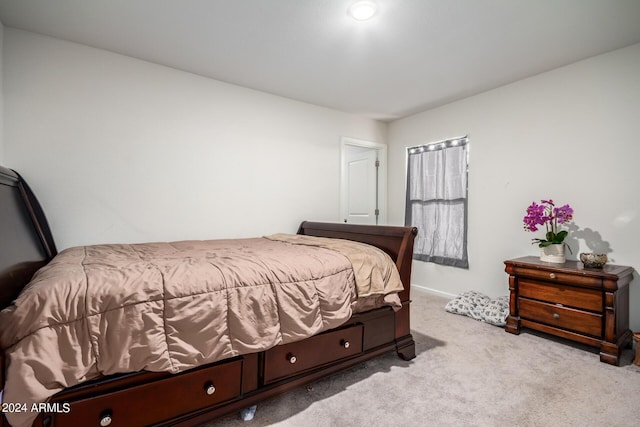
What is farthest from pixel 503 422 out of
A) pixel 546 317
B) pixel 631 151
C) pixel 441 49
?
pixel 441 49

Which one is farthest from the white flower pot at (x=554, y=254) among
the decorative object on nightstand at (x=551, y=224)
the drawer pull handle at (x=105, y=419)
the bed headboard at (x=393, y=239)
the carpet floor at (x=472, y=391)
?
the drawer pull handle at (x=105, y=419)

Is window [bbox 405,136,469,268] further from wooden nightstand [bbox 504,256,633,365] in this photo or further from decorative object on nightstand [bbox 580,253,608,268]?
decorative object on nightstand [bbox 580,253,608,268]

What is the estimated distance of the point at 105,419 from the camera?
3.65 feet

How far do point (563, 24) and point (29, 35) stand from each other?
393 cm

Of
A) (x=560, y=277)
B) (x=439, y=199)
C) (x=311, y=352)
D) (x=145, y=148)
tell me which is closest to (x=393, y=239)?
(x=311, y=352)

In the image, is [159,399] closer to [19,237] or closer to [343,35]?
[19,237]

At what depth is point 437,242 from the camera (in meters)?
3.74

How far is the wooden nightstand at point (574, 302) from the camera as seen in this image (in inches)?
80.4

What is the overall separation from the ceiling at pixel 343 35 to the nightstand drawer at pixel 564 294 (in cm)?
195

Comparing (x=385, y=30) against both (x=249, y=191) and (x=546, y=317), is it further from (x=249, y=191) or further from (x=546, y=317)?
(x=546, y=317)

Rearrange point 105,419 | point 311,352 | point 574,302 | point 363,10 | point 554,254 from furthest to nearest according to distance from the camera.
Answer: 1. point 554,254
2. point 574,302
3. point 363,10
4. point 311,352
5. point 105,419

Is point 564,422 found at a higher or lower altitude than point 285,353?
lower

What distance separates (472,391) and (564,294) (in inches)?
50.2

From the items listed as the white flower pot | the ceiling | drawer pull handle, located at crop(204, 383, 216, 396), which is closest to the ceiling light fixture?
the ceiling
